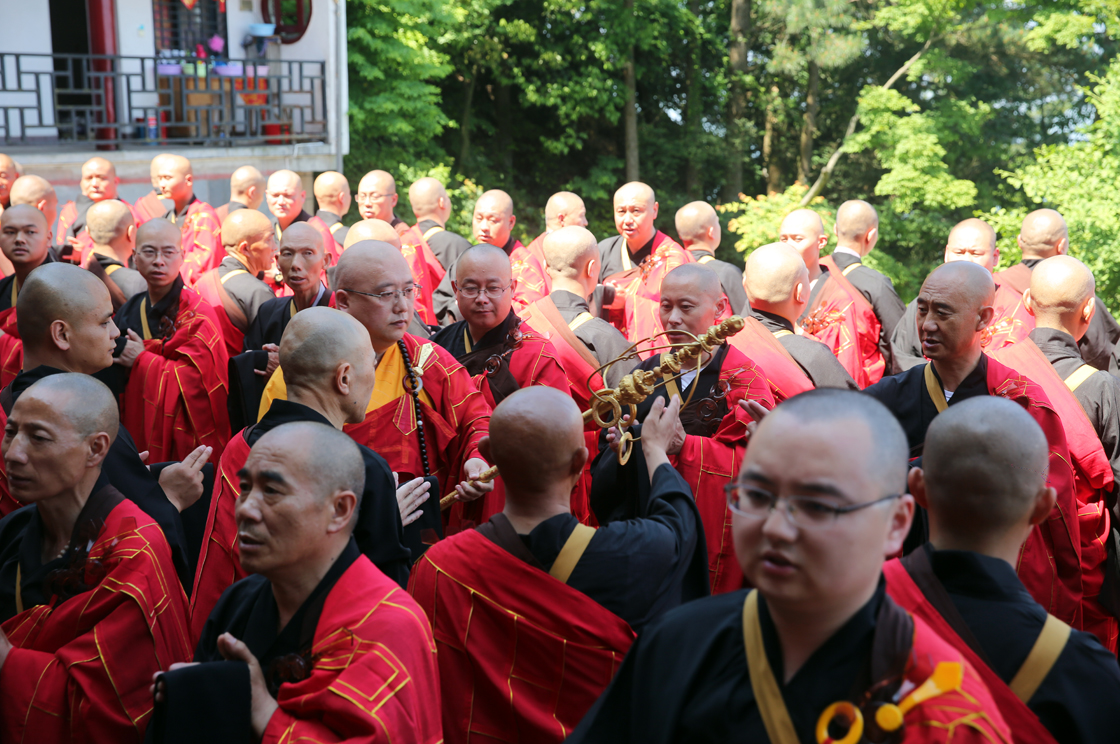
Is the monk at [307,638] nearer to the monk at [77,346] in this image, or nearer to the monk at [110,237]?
the monk at [77,346]

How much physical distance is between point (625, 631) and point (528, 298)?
15.3 ft

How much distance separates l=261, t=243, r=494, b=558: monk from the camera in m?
3.99

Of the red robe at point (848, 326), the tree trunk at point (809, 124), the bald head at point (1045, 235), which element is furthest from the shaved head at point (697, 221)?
the tree trunk at point (809, 124)

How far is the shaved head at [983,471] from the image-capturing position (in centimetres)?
224

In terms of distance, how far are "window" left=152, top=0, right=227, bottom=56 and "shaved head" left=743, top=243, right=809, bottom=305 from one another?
11.9m

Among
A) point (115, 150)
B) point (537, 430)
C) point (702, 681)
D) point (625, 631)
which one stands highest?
point (115, 150)

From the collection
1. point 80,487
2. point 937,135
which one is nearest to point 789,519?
point 80,487

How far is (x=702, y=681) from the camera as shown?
184cm

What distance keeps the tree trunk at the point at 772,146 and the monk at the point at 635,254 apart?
1273 cm

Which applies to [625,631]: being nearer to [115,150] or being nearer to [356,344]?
[356,344]

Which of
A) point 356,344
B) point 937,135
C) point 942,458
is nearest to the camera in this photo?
point 942,458

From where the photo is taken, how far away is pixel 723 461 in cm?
403

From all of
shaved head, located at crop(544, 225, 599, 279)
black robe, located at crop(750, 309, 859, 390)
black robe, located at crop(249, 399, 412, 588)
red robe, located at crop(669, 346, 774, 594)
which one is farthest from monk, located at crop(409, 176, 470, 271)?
black robe, located at crop(249, 399, 412, 588)

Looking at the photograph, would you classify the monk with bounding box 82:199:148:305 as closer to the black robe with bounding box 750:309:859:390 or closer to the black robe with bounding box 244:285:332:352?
the black robe with bounding box 244:285:332:352
